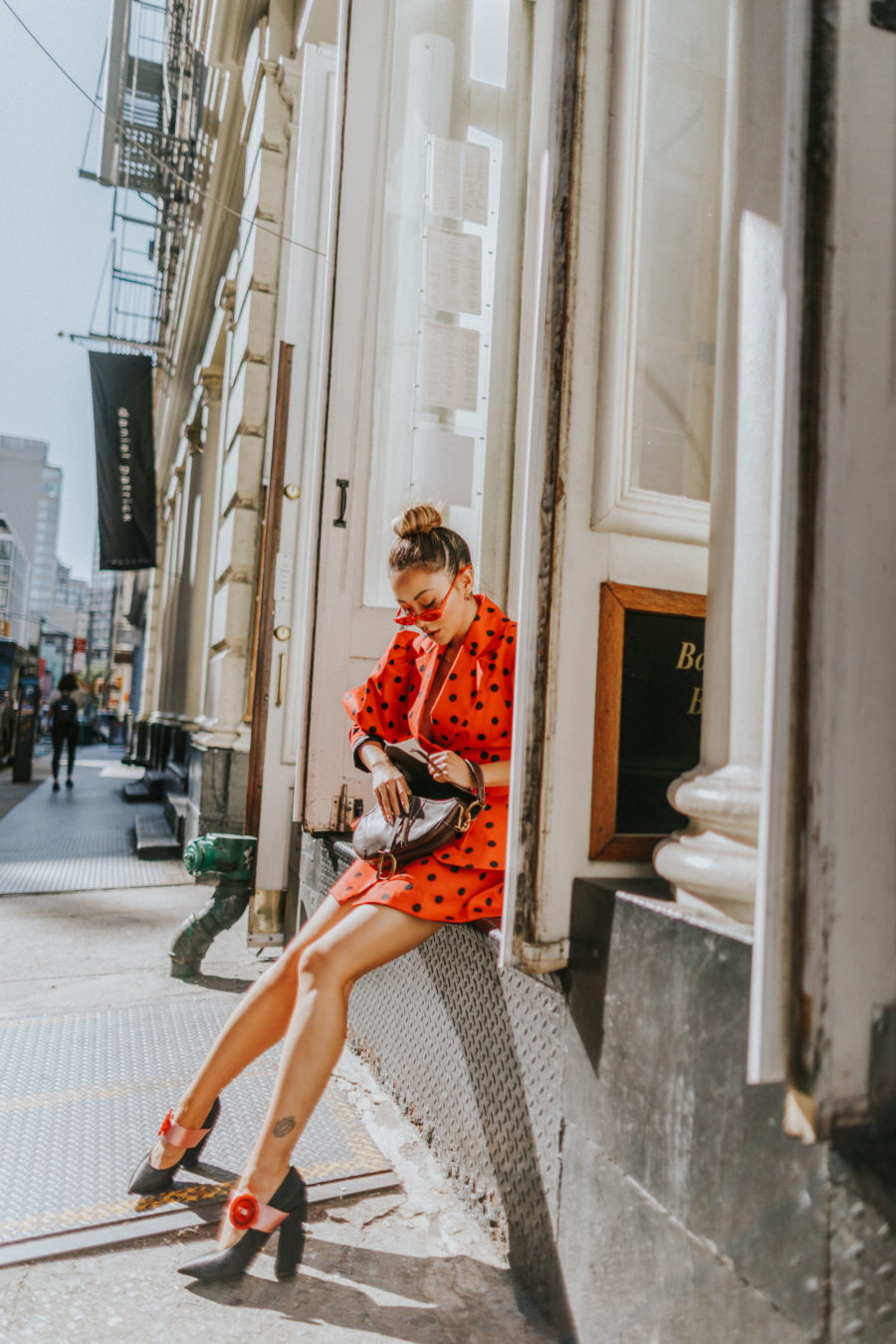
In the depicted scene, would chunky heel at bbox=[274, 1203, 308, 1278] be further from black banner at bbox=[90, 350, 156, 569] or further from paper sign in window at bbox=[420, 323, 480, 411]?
black banner at bbox=[90, 350, 156, 569]

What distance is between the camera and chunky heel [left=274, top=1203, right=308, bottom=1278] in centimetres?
182

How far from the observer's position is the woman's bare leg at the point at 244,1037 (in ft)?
6.69

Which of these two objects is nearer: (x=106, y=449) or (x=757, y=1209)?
(x=757, y=1209)

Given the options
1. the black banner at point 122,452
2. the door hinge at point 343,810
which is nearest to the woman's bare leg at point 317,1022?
the door hinge at point 343,810

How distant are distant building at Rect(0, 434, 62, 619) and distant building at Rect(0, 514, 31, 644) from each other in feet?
15.8

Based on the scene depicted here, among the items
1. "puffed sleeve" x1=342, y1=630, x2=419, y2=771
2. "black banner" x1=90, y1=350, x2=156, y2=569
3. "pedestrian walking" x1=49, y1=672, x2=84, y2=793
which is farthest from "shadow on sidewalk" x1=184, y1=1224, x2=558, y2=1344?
"pedestrian walking" x1=49, y1=672, x2=84, y2=793

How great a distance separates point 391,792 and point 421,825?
13 centimetres

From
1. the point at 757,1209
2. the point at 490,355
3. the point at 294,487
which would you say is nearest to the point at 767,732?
the point at 757,1209

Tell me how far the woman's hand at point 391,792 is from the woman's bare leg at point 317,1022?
235 mm

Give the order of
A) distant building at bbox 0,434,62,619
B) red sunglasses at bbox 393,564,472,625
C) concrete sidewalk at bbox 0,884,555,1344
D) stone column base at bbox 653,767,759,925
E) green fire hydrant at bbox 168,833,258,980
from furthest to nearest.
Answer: distant building at bbox 0,434,62,619 → green fire hydrant at bbox 168,833,258,980 → red sunglasses at bbox 393,564,472,625 → concrete sidewalk at bbox 0,884,555,1344 → stone column base at bbox 653,767,759,925

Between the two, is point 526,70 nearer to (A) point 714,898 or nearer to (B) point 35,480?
(A) point 714,898

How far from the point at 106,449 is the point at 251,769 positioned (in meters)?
7.96

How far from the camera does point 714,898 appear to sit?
1404 millimetres

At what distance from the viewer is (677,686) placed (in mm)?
1964
